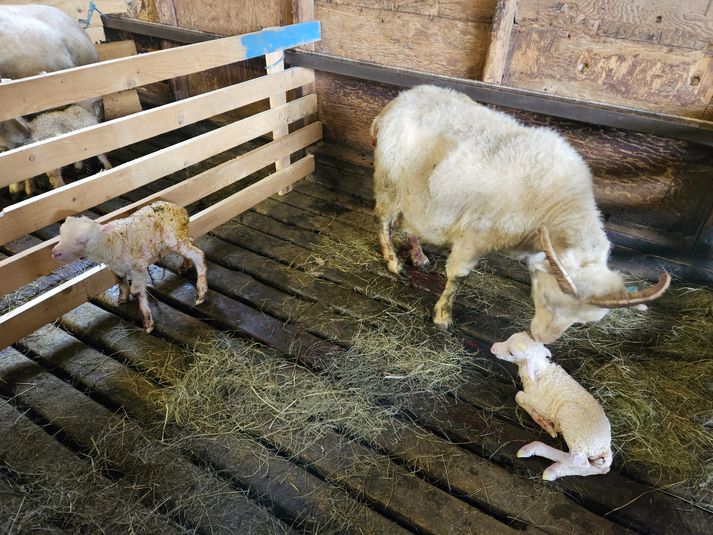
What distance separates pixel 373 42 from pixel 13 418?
14.4ft

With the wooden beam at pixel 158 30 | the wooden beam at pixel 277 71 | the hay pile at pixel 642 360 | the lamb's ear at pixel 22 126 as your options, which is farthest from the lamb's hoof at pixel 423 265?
the lamb's ear at pixel 22 126

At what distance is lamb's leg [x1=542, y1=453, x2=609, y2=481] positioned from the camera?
98.1 inches

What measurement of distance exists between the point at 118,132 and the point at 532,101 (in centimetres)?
338

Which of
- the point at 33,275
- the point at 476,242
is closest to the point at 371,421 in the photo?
the point at 476,242

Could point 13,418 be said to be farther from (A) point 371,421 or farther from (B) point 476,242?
(B) point 476,242

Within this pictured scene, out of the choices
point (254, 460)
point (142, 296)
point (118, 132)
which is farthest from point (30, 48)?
point (254, 460)

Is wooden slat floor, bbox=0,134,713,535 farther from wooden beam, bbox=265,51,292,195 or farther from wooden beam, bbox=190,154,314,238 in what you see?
wooden beam, bbox=265,51,292,195

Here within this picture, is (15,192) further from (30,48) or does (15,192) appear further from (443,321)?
(443,321)

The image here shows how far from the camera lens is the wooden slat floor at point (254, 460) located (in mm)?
2441

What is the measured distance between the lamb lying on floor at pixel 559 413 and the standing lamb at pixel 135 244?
2.48m

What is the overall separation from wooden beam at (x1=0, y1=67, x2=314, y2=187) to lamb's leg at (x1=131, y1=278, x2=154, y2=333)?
0.91m

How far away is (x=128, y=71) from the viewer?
349 centimetres

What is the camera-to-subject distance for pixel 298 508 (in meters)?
2.49

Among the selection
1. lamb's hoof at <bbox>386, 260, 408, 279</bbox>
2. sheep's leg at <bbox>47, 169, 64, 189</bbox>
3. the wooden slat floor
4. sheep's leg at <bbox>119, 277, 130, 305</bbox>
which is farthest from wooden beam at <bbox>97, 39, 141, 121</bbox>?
lamb's hoof at <bbox>386, 260, 408, 279</bbox>
